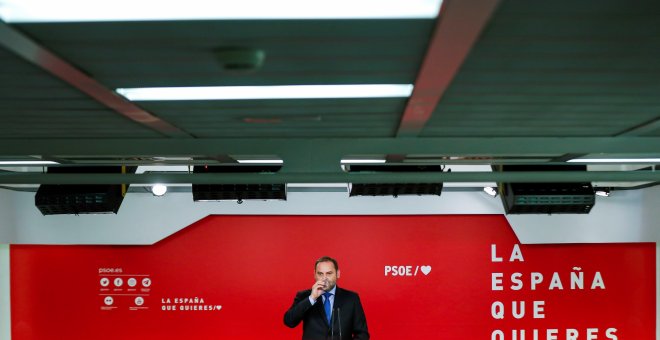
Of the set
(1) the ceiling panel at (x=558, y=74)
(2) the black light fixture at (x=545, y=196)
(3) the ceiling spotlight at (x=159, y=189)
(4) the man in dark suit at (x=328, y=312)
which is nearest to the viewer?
(1) the ceiling panel at (x=558, y=74)

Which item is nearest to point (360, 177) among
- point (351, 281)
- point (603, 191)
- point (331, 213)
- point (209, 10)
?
point (209, 10)

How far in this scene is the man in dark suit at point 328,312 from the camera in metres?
4.80

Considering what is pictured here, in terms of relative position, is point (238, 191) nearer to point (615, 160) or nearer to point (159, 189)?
point (159, 189)

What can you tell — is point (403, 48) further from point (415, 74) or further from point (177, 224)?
point (177, 224)

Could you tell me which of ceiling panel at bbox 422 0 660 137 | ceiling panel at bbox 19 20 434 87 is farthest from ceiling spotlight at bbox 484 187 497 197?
ceiling panel at bbox 19 20 434 87

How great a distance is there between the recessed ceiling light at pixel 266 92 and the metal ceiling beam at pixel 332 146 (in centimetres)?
105

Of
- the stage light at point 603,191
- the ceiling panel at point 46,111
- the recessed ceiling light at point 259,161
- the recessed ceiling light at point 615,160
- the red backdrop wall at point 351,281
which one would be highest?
the ceiling panel at point 46,111

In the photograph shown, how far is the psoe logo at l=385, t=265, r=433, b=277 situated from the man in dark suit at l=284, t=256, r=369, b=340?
9.64ft

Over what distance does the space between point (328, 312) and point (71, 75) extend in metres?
3.09

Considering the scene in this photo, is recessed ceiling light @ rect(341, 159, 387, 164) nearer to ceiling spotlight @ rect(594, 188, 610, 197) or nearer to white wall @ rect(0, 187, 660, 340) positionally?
white wall @ rect(0, 187, 660, 340)

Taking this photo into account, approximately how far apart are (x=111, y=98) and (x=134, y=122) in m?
0.57

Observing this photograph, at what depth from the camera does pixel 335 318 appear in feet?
15.8

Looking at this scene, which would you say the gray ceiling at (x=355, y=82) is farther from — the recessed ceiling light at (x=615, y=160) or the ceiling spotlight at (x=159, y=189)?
the ceiling spotlight at (x=159, y=189)

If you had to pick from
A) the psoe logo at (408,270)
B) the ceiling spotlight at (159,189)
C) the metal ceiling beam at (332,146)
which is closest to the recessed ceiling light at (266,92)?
the metal ceiling beam at (332,146)
